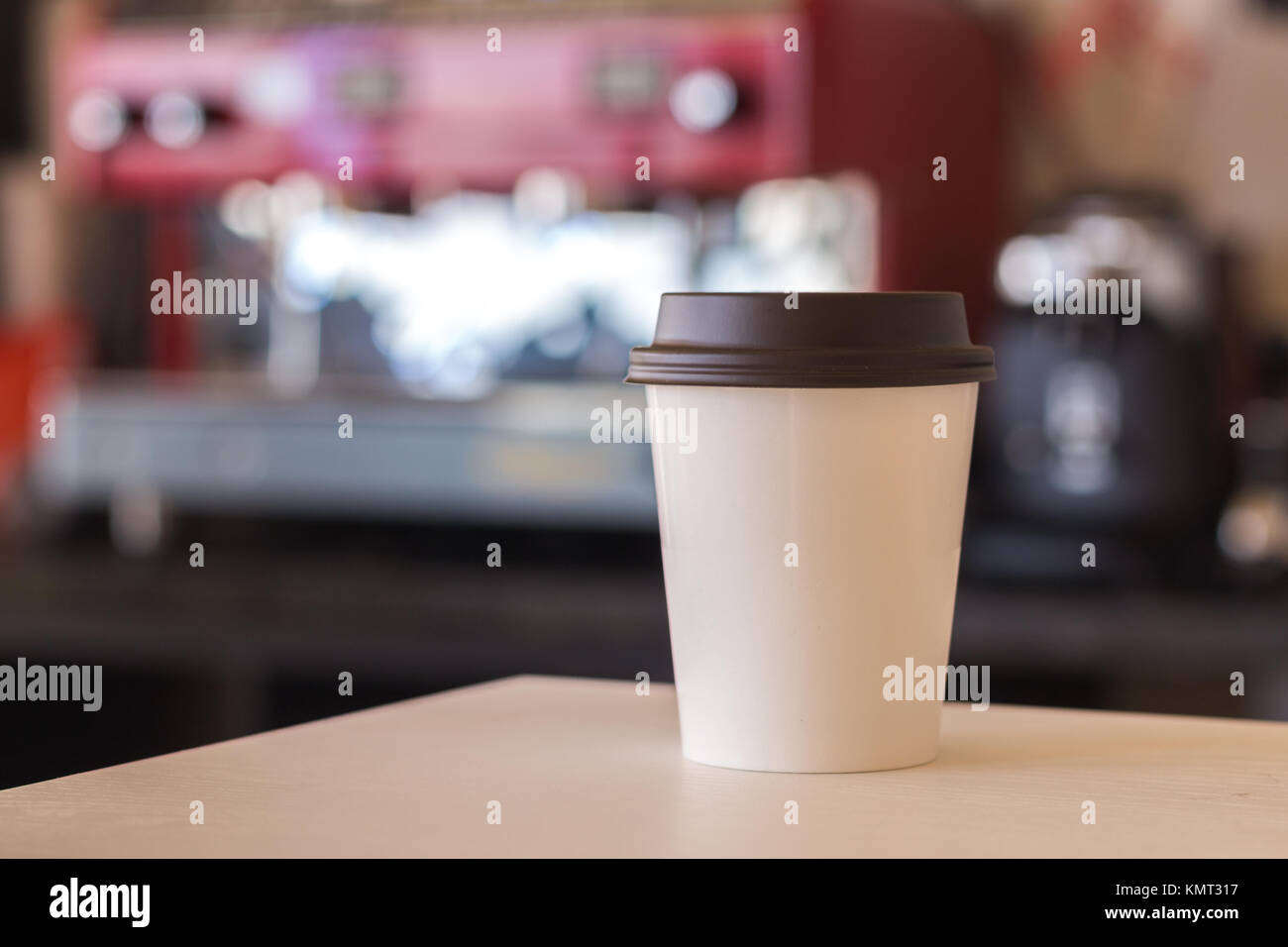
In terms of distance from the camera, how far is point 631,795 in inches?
27.6

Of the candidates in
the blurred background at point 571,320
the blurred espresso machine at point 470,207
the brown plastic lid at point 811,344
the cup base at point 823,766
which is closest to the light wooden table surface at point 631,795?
the cup base at point 823,766

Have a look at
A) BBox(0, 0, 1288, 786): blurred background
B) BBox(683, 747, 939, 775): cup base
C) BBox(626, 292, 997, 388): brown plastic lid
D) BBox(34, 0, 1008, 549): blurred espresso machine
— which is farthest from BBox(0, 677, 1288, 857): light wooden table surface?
BBox(34, 0, 1008, 549): blurred espresso machine

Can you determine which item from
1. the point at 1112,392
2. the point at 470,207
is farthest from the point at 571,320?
the point at 1112,392

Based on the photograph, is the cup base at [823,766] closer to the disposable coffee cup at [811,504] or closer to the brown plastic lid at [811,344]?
the disposable coffee cup at [811,504]

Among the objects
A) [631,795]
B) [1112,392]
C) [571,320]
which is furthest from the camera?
[571,320]

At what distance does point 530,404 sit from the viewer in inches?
87.2

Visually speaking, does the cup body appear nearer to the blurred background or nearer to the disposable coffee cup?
the disposable coffee cup

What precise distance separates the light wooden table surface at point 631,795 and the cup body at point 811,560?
21 millimetres

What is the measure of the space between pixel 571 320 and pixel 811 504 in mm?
1655

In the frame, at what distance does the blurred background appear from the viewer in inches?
81.3

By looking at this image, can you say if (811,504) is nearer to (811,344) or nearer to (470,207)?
(811,344)

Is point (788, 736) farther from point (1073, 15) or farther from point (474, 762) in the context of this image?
point (1073, 15)

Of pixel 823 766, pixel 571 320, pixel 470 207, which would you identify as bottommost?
pixel 823 766

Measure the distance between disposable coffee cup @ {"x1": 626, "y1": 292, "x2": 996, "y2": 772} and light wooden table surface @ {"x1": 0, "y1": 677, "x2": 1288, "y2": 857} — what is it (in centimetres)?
3
